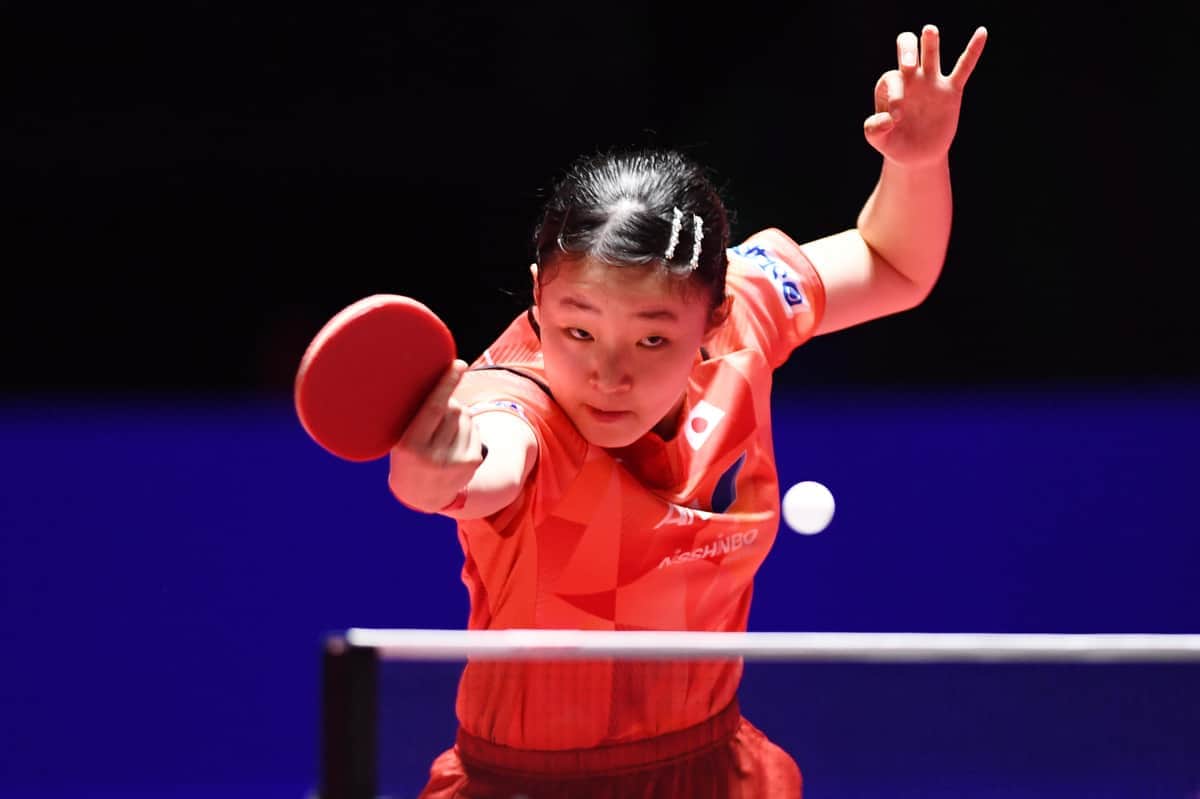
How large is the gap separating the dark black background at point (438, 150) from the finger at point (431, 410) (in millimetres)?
1545

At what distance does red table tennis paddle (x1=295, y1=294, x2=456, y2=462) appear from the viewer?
944 mm

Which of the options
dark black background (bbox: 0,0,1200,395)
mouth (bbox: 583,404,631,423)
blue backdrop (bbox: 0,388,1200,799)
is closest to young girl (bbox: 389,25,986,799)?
mouth (bbox: 583,404,631,423)

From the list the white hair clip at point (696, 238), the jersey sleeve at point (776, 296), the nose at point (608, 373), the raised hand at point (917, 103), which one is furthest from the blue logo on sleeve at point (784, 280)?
the nose at point (608, 373)

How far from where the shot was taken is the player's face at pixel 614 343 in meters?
1.23

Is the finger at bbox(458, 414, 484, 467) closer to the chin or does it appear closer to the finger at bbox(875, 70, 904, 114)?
the chin

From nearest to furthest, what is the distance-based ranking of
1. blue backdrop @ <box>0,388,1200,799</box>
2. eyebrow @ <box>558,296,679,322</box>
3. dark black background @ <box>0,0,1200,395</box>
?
eyebrow @ <box>558,296,679,322</box> < blue backdrop @ <box>0,388,1200,799</box> < dark black background @ <box>0,0,1200,395</box>

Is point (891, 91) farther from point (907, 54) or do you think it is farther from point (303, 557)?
point (303, 557)

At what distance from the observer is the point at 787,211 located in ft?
8.37

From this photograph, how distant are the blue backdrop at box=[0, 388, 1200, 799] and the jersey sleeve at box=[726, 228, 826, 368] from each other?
77 cm

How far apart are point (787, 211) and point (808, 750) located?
1.73 meters

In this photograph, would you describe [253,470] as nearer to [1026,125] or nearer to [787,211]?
[787,211]

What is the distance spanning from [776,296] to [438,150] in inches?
44.4

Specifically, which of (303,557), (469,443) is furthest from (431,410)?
(303,557)

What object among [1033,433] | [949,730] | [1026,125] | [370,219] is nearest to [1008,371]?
[1033,433]
